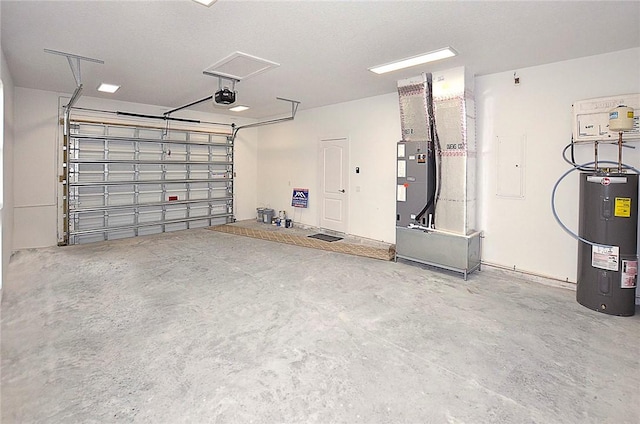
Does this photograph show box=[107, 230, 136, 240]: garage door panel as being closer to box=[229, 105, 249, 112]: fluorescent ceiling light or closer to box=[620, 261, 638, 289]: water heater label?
box=[229, 105, 249, 112]: fluorescent ceiling light

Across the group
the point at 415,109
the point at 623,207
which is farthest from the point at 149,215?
the point at 623,207

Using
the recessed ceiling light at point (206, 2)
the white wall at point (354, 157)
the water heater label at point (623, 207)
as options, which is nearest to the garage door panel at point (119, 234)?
the white wall at point (354, 157)

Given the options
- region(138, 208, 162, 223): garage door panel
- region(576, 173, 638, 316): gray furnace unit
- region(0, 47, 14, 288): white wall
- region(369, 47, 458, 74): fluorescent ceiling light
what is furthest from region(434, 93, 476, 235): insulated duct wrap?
region(138, 208, 162, 223): garage door panel

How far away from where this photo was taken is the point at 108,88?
5934mm

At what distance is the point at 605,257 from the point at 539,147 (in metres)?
1.64

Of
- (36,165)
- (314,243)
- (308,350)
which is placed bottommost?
(308,350)

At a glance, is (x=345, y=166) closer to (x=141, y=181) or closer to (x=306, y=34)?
(x=306, y=34)

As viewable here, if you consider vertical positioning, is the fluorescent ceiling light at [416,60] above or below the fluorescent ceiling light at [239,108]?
below

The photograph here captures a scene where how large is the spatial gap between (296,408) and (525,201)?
Result: 161 inches

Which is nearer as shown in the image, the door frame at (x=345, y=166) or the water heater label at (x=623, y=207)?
the water heater label at (x=623, y=207)

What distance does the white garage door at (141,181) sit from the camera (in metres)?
6.65

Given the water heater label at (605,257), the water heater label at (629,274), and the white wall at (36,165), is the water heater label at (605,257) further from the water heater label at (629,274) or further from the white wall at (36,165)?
the white wall at (36,165)

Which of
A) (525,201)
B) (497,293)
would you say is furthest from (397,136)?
(497,293)

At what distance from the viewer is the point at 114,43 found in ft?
12.5
